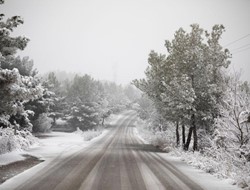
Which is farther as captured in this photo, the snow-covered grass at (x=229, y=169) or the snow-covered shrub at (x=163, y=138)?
the snow-covered shrub at (x=163, y=138)

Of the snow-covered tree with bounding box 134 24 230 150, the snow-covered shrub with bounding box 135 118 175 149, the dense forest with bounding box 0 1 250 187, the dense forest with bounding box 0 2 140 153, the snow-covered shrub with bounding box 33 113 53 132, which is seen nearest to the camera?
the dense forest with bounding box 0 2 140 153

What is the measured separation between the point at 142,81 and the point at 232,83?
52.6 feet

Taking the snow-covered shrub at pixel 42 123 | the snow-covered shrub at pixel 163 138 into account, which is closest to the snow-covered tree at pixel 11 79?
the snow-covered shrub at pixel 163 138

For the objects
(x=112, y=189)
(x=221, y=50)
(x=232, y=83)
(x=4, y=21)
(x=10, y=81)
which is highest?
(x=221, y=50)

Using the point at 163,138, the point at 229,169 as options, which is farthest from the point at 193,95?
the point at 163,138

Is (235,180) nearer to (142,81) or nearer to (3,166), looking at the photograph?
(3,166)

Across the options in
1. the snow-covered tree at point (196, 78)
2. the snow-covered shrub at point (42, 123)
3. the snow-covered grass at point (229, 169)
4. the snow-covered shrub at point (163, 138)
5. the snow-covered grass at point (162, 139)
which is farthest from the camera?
the snow-covered shrub at point (42, 123)

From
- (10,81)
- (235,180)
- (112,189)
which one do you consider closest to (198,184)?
(235,180)

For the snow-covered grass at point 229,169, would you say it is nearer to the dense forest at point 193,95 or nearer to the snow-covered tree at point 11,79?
the dense forest at point 193,95

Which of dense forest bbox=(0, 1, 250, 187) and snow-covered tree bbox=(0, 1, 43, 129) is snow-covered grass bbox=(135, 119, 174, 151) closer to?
dense forest bbox=(0, 1, 250, 187)

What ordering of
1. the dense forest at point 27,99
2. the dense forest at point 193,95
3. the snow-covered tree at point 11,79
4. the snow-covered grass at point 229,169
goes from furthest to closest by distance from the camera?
the dense forest at point 193,95, the dense forest at point 27,99, the snow-covered tree at point 11,79, the snow-covered grass at point 229,169

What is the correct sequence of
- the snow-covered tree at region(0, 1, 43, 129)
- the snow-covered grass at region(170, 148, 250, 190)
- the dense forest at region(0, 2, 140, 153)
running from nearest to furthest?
the snow-covered grass at region(170, 148, 250, 190), the snow-covered tree at region(0, 1, 43, 129), the dense forest at region(0, 2, 140, 153)

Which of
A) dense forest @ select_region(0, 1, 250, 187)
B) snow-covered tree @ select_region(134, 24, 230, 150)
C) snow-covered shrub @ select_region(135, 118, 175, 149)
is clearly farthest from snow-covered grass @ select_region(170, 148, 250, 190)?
snow-covered shrub @ select_region(135, 118, 175, 149)

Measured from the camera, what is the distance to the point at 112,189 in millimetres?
10352
